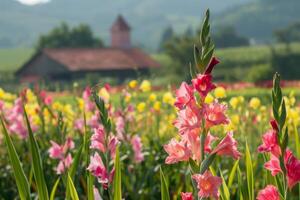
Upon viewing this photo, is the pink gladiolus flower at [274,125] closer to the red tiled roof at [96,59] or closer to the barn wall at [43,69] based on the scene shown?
the red tiled roof at [96,59]

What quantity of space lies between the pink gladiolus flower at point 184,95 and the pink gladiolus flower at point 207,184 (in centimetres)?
18

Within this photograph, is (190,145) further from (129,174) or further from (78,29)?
(78,29)

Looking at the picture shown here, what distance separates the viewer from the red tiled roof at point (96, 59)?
52562 millimetres

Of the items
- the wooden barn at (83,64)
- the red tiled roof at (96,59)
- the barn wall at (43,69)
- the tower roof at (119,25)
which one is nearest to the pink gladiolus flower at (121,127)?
the wooden barn at (83,64)

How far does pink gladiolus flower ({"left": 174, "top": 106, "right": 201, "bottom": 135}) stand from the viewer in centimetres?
144

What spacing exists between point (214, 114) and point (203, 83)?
95mm

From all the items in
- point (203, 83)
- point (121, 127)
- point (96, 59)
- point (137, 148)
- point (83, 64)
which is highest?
point (96, 59)

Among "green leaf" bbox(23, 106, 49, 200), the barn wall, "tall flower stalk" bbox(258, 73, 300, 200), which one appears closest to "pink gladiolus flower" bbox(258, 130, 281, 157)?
"tall flower stalk" bbox(258, 73, 300, 200)

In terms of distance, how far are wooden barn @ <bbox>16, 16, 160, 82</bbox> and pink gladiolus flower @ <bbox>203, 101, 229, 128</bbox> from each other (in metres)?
48.9

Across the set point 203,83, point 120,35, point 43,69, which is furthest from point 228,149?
point 120,35

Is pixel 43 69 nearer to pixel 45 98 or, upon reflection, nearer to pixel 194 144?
pixel 45 98

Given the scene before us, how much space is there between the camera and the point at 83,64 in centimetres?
5256

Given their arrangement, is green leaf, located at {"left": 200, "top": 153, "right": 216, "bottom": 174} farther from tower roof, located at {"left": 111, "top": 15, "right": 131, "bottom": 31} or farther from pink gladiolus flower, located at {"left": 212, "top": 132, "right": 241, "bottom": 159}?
tower roof, located at {"left": 111, "top": 15, "right": 131, "bottom": 31}

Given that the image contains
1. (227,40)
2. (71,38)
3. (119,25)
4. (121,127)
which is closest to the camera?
(121,127)
